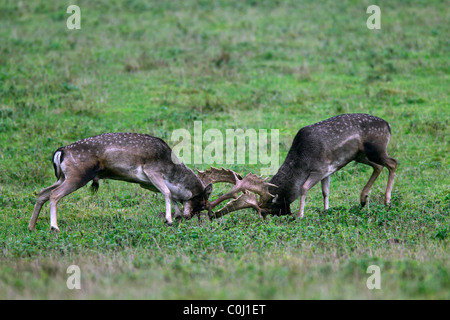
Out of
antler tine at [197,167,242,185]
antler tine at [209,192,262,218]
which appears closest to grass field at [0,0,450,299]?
antler tine at [209,192,262,218]

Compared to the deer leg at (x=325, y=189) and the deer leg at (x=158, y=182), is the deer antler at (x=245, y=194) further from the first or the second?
the deer leg at (x=325, y=189)

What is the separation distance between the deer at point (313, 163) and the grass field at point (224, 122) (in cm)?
39

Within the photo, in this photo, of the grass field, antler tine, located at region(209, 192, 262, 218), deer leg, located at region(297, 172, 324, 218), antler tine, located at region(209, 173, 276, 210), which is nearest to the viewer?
the grass field

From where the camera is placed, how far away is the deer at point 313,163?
1062 cm

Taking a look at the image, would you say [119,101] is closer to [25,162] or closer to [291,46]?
[25,162]

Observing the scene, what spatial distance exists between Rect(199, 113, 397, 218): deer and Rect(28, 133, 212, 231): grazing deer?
1.26 ft

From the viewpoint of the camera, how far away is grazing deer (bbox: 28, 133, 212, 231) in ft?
33.2

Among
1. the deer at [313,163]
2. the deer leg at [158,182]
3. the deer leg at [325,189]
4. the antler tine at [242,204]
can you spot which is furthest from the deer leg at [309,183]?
the deer leg at [158,182]

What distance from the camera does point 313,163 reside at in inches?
422

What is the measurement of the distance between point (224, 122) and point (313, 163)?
16.4 ft

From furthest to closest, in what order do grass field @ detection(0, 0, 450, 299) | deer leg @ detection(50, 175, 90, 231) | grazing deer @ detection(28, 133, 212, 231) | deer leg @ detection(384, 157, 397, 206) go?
deer leg @ detection(384, 157, 397, 206) < grazing deer @ detection(28, 133, 212, 231) < deer leg @ detection(50, 175, 90, 231) < grass field @ detection(0, 0, 450, 299)

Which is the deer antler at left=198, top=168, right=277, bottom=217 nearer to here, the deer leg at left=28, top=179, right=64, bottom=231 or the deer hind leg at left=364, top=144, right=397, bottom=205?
the deer hind leg at left=364, top=144, right=397, bottom=205

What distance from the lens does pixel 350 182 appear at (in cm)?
1241
